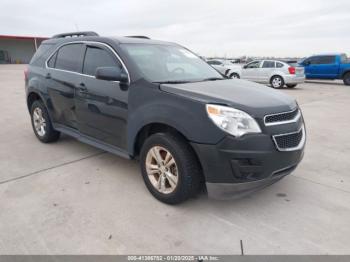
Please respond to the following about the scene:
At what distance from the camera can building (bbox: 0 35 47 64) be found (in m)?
41.7

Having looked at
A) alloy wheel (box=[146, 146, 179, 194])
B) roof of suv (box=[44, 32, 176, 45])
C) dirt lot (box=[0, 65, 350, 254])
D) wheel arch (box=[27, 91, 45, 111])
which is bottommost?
dirt lot (box=[0, 65, 350, 254])

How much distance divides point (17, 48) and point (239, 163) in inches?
1954

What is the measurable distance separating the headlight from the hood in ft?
0.20

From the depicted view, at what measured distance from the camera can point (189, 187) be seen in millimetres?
2822

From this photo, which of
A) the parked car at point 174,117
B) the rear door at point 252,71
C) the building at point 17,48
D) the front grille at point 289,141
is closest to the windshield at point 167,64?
the parked car at point 174,117

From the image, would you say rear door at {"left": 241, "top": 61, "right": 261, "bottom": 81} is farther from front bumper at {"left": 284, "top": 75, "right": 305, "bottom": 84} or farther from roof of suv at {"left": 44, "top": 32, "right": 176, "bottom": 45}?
roof of suv at {"left": 44, "top": 32, "right": 176, "bottom": 45}

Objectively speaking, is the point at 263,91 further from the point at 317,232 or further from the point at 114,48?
the point at 114,48

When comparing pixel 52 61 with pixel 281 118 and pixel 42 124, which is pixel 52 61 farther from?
pixel 281 118

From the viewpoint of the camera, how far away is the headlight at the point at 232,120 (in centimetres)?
257

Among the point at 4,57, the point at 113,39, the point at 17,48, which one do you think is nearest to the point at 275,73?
the point at 113,39

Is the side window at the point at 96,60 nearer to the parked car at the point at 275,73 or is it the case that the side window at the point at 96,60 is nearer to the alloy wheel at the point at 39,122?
the alloy wheel at the point at 39,122

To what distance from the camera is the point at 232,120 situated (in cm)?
259

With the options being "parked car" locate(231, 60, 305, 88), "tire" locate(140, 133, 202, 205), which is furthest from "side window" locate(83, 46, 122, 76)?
"parked car" locate(231, 60, 305, 88)

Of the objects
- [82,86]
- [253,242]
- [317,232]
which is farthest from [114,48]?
[317,232]
